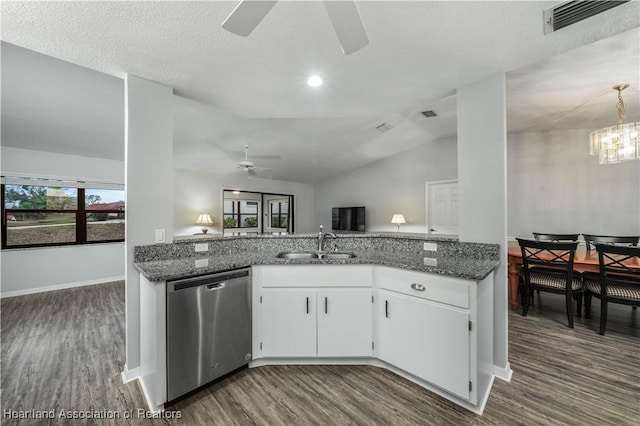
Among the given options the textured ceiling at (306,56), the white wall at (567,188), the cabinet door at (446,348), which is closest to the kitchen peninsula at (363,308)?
the cabinet door at (446,348)

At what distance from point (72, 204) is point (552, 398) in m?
6.65

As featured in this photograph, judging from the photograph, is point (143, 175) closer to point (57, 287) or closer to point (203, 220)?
point (57, 287)

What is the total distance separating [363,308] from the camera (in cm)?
207

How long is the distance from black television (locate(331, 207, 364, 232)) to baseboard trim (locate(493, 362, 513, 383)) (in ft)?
16.6

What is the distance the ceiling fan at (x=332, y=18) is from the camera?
109cm

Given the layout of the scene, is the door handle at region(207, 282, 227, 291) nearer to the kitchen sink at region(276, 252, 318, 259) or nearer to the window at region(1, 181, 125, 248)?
the kitchen sink at region(276, 252, 318, 259)

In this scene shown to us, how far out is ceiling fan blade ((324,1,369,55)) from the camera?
1099 millimetres

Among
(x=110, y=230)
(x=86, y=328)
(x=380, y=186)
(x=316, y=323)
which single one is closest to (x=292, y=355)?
(x=316, y=323)

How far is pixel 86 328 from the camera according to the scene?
283 centimetres

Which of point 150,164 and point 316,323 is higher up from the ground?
point 150,164

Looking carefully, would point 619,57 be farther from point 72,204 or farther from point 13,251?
point 13,251

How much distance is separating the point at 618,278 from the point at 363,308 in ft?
9.16

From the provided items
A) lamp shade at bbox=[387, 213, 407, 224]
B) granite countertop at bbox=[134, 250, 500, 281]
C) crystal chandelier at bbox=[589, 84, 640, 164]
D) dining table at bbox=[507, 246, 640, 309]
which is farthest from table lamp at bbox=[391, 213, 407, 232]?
granite countertop at bbox=[134, 250, 500, 281]

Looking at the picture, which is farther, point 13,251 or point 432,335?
point 13,251
